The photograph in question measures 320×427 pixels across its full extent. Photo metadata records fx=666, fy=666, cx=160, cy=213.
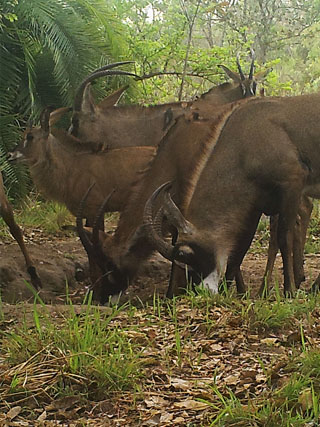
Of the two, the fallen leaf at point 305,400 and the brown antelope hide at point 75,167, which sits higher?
the brown antelope hide at point 75,167

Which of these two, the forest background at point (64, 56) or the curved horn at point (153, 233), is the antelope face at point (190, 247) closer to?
the curved horn at point (153, 233)

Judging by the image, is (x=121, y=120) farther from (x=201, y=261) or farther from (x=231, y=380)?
(x=231, y=380)

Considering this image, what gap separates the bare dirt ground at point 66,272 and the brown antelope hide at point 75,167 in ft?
2.14

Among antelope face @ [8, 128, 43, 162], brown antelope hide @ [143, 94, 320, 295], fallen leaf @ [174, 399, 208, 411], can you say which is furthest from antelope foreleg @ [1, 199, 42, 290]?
fallen leaf @ [174, 399, 208, 411]

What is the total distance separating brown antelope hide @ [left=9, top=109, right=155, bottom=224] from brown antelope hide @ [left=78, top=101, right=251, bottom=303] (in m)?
0.67

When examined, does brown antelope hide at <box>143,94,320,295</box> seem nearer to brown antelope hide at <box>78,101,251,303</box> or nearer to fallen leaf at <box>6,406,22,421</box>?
brown antelope hide at <box>78,101,251,303</box>

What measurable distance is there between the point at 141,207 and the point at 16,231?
4.42 feet

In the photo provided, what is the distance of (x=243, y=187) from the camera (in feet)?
18.7

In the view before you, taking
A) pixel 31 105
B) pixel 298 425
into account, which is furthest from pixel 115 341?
Answer: pixel 31 105

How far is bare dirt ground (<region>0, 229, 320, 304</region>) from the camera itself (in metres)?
6.88

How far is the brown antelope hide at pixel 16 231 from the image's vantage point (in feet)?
21.0

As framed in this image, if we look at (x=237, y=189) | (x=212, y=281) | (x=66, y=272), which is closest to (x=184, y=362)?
(x=212, y=281)

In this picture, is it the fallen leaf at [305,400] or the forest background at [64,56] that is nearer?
the fallen leaf at [305,400]

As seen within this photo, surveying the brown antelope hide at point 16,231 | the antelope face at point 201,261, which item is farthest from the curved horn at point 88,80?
the antelope face at point 201,261
